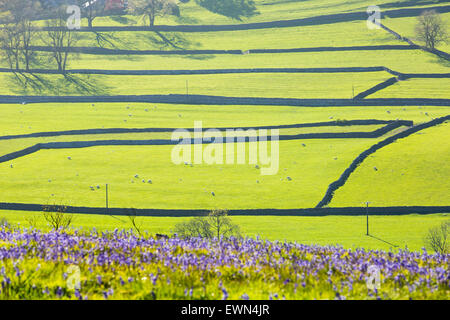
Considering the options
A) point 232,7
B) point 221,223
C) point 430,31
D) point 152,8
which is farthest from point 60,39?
point 221,223

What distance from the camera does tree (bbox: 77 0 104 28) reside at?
15612 centimetres

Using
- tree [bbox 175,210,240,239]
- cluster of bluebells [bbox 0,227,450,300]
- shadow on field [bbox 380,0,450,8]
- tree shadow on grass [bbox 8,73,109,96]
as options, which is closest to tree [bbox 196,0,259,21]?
shadow on field [bbox 380,0,450,8]

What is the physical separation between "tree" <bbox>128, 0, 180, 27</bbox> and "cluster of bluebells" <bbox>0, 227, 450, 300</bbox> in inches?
5738

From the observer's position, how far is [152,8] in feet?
500

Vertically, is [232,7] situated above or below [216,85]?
above

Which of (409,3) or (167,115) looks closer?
(167,115)

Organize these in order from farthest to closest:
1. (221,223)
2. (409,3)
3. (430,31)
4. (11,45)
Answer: (409,3) < (430,31) < (11,45) < (221,223)

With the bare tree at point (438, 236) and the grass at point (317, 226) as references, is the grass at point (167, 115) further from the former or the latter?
the bare tree at point (438, 236)

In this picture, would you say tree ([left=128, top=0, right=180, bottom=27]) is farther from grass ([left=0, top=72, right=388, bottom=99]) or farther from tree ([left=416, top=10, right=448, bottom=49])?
tree ([left=416, top=10, right=448, bottom=49])

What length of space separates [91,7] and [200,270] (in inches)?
6212

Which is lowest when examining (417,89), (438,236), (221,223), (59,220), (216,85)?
(438,236)

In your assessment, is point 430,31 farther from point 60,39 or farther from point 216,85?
point 60,39

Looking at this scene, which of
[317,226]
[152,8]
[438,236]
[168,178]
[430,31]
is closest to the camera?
[438,236]
